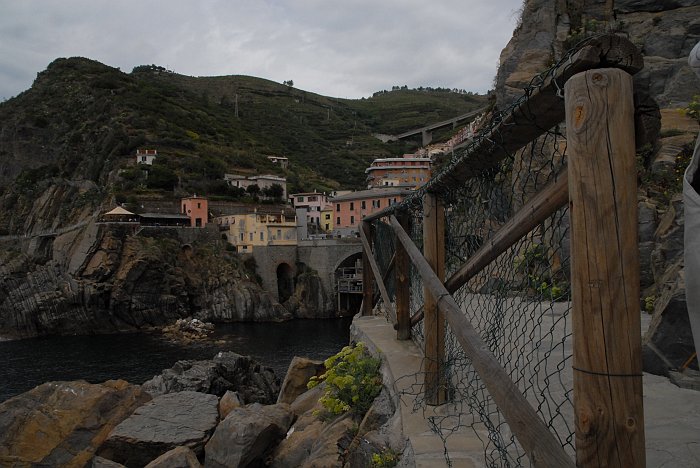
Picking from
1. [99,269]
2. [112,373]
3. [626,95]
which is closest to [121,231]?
[99,269]

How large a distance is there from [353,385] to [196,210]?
144ft

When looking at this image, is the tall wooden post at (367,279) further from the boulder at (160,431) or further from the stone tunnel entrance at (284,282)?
the stone tunnel entrance at (284,282)

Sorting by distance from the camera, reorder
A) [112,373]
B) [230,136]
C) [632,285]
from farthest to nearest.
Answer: [230,136] < [112,373] < [632,285]

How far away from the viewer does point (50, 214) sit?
5059cm

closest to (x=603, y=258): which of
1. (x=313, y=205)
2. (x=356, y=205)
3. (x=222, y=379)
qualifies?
(x=222, y=379)

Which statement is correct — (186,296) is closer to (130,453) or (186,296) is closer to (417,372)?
(130,453)

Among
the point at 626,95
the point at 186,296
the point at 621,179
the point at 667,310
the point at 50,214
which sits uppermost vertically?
the point at 50,214

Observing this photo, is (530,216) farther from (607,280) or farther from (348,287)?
(348,287)

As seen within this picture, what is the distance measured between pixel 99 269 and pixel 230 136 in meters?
42.3

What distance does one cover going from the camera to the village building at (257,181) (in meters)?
56.0

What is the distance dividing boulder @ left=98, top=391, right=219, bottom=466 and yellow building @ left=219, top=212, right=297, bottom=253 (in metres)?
34.2

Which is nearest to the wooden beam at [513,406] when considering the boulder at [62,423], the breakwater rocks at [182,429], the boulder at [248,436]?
the breakwater rocks at [182,429]

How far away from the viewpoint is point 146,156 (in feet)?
179

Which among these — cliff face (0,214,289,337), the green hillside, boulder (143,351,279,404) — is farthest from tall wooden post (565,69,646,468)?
the green hillside
